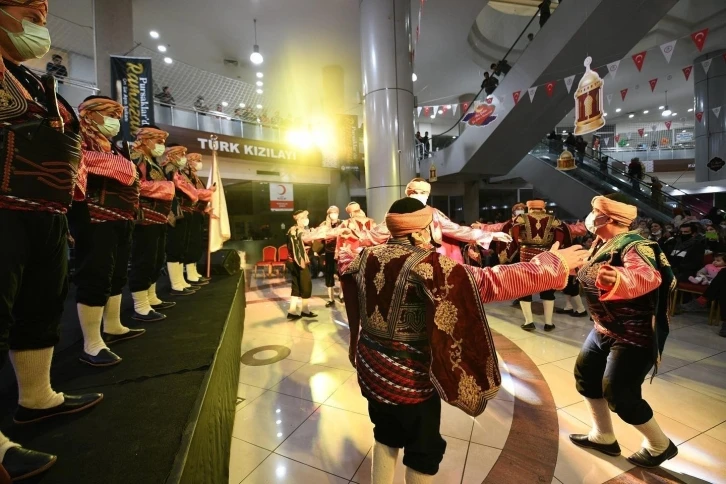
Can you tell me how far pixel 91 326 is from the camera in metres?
1.90

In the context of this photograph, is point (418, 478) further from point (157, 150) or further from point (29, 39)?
point (157, 150)

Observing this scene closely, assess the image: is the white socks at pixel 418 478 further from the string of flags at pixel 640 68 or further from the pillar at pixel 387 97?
the string of flags at pixel 640 68

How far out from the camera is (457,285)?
1.19 metres

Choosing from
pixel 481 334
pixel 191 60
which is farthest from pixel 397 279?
pixel 191 60

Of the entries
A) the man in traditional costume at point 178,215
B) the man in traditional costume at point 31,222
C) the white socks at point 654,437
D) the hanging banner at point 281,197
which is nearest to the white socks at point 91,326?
the man in traditional costume at point 31,222

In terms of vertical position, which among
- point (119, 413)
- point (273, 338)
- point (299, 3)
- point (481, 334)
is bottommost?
point (273, 338)

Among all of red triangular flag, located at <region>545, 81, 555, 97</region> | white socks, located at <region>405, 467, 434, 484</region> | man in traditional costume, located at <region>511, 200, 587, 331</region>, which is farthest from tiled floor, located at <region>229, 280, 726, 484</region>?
red triangular flag, located at <region>545, 81, 555, 97</region>

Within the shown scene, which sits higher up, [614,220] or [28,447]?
[614,220]

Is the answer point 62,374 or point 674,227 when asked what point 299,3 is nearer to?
point 62,374

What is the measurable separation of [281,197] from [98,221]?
33.1ft

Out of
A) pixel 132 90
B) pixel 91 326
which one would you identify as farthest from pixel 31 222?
Result: pixel 132 90

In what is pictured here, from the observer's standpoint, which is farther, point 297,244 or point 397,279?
point 297,244

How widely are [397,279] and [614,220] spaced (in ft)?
5.10

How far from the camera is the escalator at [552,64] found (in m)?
5.34
